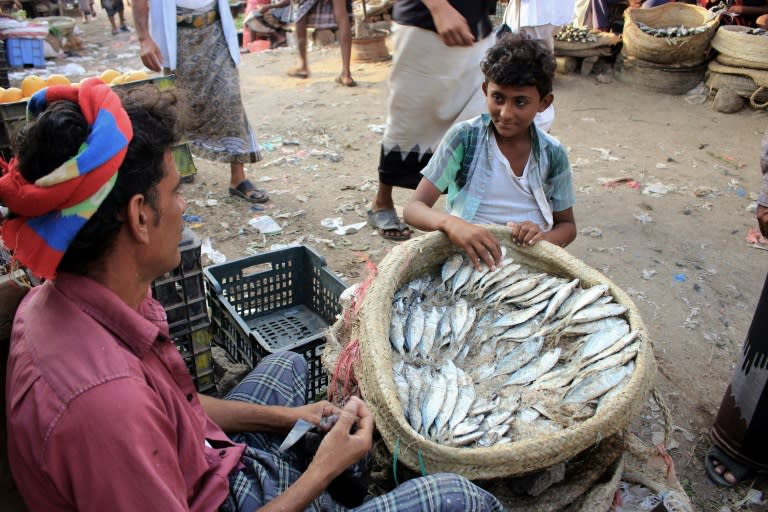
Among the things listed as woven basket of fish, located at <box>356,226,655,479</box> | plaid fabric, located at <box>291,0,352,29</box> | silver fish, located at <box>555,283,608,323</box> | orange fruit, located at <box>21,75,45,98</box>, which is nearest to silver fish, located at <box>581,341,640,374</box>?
woven basket of fish, located at <box>356,226,655,479</box>

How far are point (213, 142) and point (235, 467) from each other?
3770 millimetres

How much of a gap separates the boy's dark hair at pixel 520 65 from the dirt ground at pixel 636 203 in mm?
1742

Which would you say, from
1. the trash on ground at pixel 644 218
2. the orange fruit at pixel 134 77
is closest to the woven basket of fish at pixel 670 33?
the trash on ground at pixel 644 218

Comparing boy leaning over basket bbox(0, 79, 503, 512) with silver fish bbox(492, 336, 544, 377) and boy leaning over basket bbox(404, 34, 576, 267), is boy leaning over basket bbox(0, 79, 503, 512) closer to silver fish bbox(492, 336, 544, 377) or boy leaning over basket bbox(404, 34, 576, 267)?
silver fish bbox(492, 336, 544, 377)

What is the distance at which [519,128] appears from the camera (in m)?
2.87

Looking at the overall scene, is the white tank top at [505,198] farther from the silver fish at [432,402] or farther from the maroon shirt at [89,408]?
the maroon shirt at [89,408]

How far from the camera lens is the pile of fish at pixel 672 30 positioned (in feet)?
25.1

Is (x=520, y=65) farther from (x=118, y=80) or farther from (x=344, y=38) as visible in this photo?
(x=344, y=38)

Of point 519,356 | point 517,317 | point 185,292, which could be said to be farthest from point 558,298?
point 185,292

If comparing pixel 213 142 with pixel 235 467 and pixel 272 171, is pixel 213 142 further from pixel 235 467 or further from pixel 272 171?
pixel 235 467

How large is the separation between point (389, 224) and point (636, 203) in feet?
7.54

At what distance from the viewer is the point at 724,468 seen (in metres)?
2.73

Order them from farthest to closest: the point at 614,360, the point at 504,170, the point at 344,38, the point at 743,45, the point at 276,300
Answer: the point at 344,38 → the point at 743,45 → the point at 276,300 → the point at 504,170 → the point at 614,360

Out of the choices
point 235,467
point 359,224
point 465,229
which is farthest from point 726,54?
point 235,467
